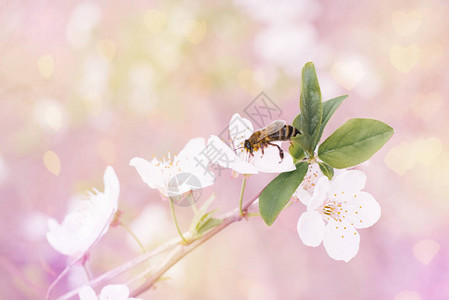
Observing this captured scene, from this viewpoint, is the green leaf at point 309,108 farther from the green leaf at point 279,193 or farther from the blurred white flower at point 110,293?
the blurred white flower at point 110,293

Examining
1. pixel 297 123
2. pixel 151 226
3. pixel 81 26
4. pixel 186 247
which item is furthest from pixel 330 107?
pixel 81 26

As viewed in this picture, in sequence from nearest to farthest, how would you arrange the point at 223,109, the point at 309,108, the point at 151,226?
the point at 309,108, the point at 151,226, the point at 223,109

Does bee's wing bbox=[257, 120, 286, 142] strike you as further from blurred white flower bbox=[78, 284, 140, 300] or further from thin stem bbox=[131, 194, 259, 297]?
blurred white flower bbox=[78, 284, 140, 300]

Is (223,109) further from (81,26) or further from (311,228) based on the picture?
(311,228)

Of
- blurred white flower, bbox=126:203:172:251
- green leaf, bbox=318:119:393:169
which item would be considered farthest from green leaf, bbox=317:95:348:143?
blurred white flower, bbox=126:203:172:251

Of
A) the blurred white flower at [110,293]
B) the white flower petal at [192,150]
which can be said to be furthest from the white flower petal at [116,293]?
the white flower petal at [192,150]

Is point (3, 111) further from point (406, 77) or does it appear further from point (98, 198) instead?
point (406, 77)
